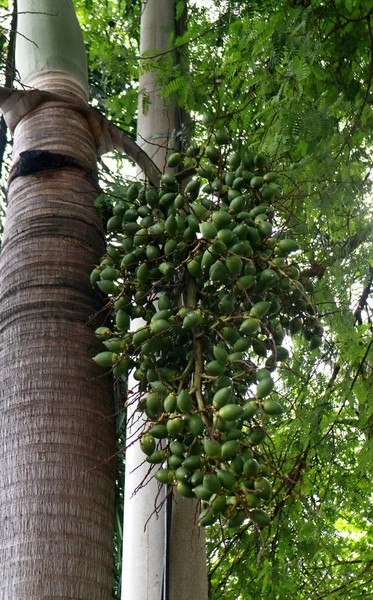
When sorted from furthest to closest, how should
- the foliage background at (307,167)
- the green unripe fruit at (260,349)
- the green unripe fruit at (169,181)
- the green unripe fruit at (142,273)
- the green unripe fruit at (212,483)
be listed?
1. the foliage background at (307,167)
2. the green unripe fruit at (169,181)
3. the green unripe fruit at (142,273)
4. the green unripe fruit at (260,349)
5. the green unripe fruit at (212,483)

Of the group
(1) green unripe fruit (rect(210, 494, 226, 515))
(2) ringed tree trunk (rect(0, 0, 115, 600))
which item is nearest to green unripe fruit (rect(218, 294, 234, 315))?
(2) ringed tree trunk (rect(0, 0, 115, 600))

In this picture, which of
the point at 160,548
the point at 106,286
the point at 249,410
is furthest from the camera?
the point at 160,548

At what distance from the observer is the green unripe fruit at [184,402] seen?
149 cm

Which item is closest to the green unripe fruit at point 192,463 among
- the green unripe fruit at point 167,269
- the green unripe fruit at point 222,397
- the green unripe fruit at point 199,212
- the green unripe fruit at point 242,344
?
the green unripe fruit at point 222,397

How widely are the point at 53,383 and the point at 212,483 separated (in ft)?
1.56

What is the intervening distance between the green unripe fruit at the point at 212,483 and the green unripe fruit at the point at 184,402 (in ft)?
0.53

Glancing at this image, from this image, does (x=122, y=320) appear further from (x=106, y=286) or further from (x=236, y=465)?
(x=236, y=465)

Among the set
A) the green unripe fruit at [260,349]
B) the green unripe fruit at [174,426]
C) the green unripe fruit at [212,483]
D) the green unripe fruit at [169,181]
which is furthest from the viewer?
the green unripe fruit at [169,181]

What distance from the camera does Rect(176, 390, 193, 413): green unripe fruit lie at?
149 centimetres

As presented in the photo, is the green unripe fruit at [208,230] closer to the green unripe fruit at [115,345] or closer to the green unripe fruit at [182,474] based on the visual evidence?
the green unripe fruit at [115,345]

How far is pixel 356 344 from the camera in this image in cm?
336

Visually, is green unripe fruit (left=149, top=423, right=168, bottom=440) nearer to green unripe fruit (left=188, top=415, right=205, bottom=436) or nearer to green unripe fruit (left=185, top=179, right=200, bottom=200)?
green unripe fruit (left=188, top=415, right=205, bottom=436)

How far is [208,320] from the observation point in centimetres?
167

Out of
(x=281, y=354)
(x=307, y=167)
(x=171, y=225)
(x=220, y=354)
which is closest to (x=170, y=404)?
(x=220, y=354)
